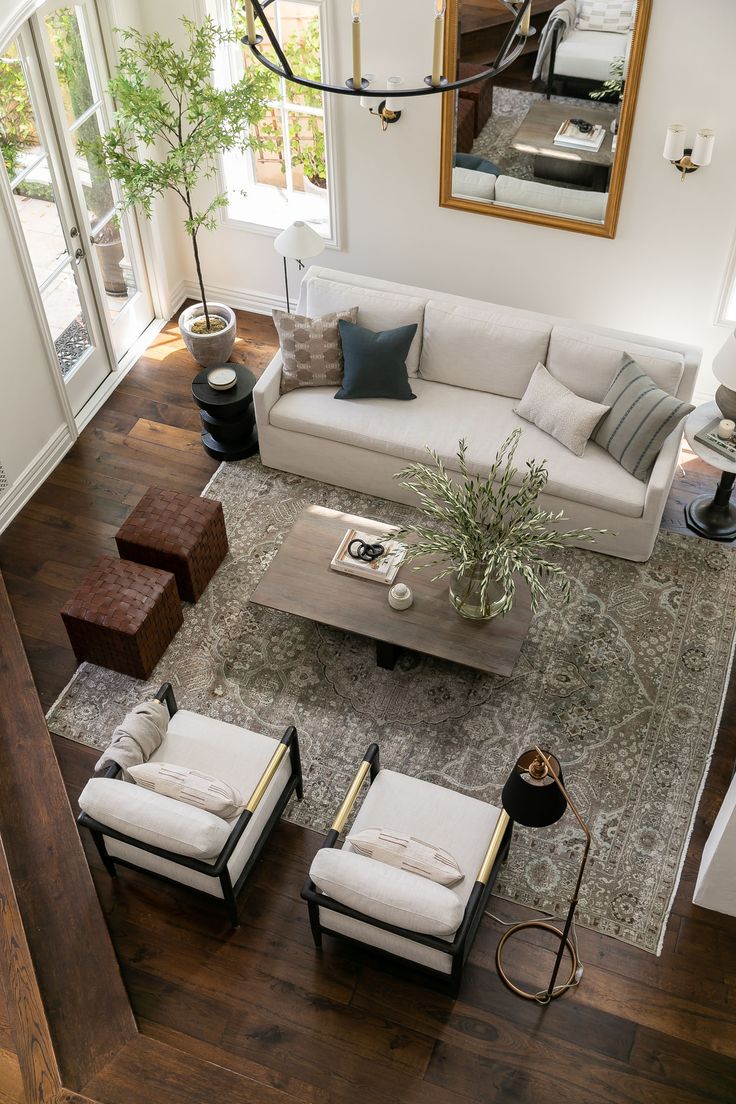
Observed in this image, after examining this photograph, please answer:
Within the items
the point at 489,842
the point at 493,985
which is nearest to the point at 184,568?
the point at 489,842

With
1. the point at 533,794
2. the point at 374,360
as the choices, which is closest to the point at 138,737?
the point at 533,794

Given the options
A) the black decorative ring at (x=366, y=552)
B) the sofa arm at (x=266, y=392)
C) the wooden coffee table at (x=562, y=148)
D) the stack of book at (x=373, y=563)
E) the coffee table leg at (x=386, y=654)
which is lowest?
the coffee table leg at (x=386, y=654)

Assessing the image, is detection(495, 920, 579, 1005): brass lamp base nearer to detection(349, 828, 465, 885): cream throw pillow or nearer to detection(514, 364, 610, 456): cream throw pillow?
detection(349, 828, 465, 885): cream throw pillow

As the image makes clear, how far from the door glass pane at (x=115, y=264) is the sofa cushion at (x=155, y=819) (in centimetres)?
359

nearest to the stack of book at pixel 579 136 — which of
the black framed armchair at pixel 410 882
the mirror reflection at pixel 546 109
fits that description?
the mirror reflection at pixel 546 109

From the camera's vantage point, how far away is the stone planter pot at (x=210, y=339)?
6.49 metres

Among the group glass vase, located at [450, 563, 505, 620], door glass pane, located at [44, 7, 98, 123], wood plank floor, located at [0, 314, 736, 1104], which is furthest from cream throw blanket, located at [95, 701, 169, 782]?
door glass pane, located at [44, 7, 98, 123]

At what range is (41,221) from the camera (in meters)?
5.58

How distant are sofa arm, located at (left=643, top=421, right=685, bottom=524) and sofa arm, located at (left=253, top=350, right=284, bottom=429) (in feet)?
6.98

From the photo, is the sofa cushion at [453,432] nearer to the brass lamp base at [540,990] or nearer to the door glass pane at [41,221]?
the door glass pane at [41,221]

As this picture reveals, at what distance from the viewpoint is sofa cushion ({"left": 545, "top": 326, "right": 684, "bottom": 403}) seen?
5430mm

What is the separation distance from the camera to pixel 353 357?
575cm

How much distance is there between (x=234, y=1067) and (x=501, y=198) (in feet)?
15.4

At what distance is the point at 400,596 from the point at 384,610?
109 mm
